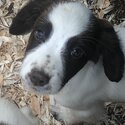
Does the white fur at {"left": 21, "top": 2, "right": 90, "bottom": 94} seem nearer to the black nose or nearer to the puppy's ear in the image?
the black nose

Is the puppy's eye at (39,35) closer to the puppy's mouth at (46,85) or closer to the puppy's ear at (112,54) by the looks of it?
the puppy's mouth at (46,85)

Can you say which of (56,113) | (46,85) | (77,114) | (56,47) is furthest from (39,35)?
(56,113)

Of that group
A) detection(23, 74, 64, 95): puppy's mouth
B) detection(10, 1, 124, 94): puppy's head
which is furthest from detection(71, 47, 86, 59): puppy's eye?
detection(23, 74, 64, 95): puppy's mouth

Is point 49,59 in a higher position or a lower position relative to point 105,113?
higher

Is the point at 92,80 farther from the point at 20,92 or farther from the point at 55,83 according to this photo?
the point at 20,92

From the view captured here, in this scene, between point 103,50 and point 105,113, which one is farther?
point 105,113

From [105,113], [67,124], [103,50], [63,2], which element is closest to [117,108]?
[105,113]

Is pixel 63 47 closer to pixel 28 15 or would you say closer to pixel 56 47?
pixel 56 47
